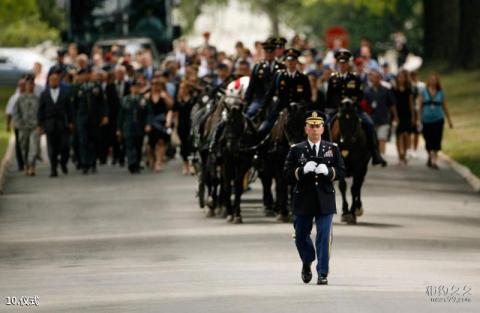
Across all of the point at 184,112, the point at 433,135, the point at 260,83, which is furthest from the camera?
the point at 433,135

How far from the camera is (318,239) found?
1850 cm

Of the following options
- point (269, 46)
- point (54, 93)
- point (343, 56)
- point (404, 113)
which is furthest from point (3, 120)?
point (343, 56)

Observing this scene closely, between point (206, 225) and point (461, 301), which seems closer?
point (461, 301)

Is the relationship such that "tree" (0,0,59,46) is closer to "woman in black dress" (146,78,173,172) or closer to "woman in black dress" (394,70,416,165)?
"woman in black dress" (146,78,173,172)

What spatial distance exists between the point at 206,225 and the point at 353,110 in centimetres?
249

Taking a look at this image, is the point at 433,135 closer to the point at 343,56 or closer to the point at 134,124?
the point at 134,124

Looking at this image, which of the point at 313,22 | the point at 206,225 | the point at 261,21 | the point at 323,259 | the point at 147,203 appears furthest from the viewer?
the point at 261,21

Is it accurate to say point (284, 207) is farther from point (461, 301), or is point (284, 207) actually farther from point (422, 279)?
point (461, 301)

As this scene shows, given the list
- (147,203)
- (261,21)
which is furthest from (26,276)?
(261,21)

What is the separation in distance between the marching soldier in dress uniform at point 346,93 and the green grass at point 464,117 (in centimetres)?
753

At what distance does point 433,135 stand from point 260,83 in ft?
31.9

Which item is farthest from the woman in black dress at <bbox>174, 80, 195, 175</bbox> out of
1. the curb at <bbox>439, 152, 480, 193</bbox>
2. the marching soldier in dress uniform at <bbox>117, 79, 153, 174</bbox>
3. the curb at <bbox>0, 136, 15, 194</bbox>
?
the curb at <bbox>439, 152, 480, 193</bbox>

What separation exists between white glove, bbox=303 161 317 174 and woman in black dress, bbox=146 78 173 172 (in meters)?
17.9

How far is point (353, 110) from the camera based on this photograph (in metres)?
26.7
